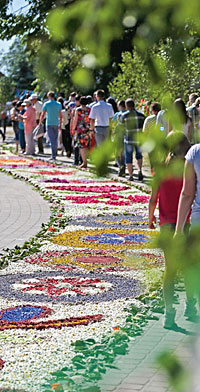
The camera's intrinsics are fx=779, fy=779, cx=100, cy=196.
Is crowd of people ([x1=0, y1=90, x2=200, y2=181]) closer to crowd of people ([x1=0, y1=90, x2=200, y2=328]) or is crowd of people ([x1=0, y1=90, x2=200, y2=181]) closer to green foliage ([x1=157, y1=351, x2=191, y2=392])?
crowd of people ([x1=0, y1=90, x2=200, y2=328])

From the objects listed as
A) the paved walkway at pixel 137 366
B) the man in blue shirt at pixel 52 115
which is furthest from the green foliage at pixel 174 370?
the man in blue shirt at pixel 52 115

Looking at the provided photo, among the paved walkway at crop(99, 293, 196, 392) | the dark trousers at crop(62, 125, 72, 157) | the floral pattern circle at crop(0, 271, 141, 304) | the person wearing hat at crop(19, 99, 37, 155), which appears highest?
the person wearing hat at crop(19, 99, 37, 155)

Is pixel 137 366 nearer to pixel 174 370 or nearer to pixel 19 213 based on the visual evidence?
pixel 174 370

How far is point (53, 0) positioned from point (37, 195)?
609 inches

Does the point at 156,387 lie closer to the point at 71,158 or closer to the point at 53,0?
the point at 53,0

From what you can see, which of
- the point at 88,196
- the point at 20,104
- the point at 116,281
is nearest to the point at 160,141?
the point at 116,281

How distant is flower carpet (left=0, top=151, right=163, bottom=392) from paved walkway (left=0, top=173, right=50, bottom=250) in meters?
0.29

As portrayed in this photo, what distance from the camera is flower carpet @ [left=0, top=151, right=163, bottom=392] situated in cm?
511

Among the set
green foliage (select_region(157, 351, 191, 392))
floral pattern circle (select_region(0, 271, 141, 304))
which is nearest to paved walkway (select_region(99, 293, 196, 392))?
floral pattern circle (select_region(0, 271, 141, 304))

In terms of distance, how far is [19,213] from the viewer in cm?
1412

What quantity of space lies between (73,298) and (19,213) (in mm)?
6812

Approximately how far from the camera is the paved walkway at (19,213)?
449 inches

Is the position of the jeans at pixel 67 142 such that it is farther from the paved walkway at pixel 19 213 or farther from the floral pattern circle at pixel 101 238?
the floral pattern circle at pixel 101 238

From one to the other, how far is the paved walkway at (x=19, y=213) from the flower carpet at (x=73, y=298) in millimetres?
287
